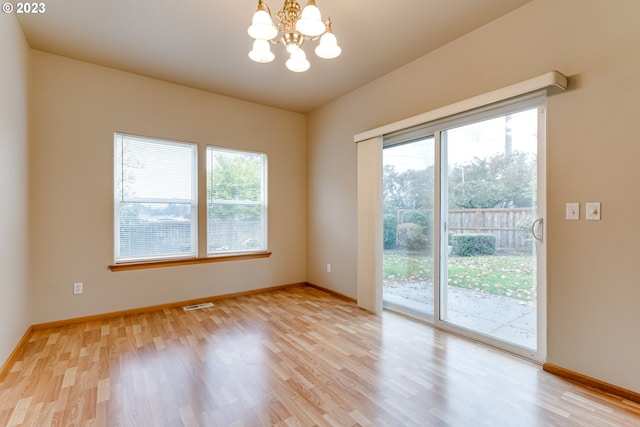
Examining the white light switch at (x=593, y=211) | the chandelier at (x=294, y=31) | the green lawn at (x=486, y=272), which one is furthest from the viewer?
the green lawn at (x=486, y=272)

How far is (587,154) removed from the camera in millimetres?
2045

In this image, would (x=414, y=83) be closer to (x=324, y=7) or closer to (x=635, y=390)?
(x=324, y=7)

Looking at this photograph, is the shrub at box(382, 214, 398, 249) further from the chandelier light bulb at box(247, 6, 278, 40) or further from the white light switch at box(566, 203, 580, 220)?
the chandelier light bulb at box(247, 6, 278, 40)

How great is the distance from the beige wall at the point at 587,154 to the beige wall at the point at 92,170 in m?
3.33

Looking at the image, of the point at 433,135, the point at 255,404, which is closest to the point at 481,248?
the point at 433,135

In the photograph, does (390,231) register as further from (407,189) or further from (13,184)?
(13,184)

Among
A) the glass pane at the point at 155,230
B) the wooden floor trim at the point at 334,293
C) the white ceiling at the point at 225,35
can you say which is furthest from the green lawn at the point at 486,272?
the glass pane at the point at 155,230

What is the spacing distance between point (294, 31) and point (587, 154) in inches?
84.5

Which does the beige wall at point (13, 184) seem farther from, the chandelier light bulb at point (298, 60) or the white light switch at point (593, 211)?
the white light switch at point (593, 211)

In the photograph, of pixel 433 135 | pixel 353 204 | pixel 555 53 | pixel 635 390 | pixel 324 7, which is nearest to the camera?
pixel 635 390

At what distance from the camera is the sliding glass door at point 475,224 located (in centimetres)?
242

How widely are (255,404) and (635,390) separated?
233 centimetres

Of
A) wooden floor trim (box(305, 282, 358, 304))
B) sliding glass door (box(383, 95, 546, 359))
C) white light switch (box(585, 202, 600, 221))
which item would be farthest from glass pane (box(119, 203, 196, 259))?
white light switch (box(585, 202, 600, 221))

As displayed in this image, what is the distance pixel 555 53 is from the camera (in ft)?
7.19
